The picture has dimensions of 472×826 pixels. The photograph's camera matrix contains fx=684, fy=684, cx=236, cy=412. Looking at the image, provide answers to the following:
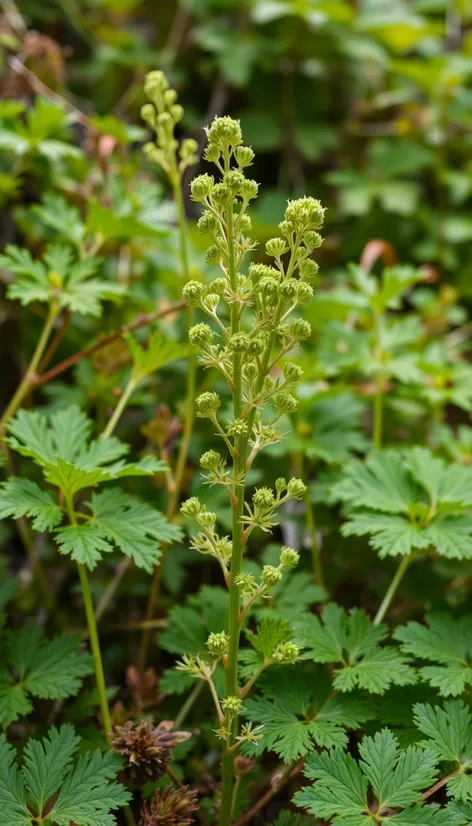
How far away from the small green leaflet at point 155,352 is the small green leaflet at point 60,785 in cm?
68

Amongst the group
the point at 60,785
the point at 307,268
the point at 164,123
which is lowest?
the point at 60,785

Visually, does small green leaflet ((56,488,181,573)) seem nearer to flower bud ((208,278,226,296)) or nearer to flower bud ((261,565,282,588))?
flower bud ((261,565,282,588))

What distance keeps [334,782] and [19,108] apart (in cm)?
153

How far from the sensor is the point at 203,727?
3.88ft

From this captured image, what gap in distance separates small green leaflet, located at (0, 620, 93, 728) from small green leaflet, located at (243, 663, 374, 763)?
0.29 metres

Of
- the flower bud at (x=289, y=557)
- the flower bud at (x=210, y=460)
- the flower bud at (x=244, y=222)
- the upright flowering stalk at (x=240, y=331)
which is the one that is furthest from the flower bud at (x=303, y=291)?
the flower bud at (x=289, y=557)

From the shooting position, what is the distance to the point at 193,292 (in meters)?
0.88

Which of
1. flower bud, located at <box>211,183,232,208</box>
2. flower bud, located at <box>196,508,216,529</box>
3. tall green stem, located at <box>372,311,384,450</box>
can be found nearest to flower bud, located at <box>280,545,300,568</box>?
flower bud, located at <box>196,508,216,529</box>

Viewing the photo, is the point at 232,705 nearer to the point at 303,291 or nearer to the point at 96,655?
the point at 96,655

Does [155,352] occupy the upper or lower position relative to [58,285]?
lower

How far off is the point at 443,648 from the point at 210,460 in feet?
1.73

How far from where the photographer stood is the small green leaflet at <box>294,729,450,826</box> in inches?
34.8

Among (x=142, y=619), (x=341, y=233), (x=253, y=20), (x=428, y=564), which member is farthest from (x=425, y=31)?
(x=142, y=619)

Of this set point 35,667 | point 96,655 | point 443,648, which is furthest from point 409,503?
point 35,667
